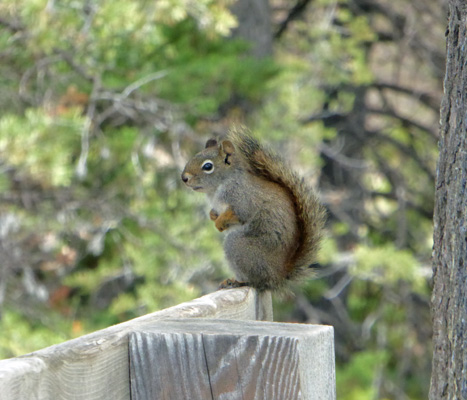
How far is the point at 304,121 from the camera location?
6176mm

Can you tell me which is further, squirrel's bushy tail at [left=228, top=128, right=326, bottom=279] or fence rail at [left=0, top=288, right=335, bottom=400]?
squirrel's bushy tail at [left=228, top=128, right=326, bottom=279]

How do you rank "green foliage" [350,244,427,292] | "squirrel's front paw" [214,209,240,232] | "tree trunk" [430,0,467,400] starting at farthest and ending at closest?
"green foliage" [350,244,427,292], "squirrel's front paw" [214,209,240,232], "tree trunk" [430,0,467,400]

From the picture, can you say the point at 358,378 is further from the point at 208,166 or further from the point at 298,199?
the point at 298,199

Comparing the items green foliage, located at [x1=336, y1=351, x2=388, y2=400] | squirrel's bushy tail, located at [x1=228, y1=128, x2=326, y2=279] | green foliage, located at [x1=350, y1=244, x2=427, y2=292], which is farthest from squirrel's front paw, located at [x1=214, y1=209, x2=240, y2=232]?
green foliage, located at [x1=336, y1=351, x2=388, y2=400]

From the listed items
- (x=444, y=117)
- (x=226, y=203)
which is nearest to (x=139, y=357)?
(x=444, y=117)

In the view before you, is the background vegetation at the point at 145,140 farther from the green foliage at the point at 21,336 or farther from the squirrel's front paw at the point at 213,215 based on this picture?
the squirrel's front paw at the point at 213,215

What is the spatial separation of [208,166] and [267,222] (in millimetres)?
486

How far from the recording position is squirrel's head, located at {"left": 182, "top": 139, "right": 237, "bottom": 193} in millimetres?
2826

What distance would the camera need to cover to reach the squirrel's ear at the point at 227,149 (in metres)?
2.78

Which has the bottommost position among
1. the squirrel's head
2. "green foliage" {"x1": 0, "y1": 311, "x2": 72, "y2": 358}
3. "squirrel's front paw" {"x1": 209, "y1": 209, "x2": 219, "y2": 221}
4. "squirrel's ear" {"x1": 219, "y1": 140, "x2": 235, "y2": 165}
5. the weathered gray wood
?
"green foliage" {"x1": 0, "y1": 311, "x2": 72, "y2": 358}

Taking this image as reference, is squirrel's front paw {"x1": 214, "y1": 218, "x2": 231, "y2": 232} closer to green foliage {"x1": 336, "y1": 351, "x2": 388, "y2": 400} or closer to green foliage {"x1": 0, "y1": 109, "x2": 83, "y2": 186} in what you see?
green foliage {"x1": 0, "y1": 109, "x2": 83, "y2": 186}

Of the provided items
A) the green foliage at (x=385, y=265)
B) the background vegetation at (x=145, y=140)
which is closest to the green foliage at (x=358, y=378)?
the background vegetation at (x=145, y=140)

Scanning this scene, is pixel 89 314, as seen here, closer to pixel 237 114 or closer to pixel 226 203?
pixel 237 114

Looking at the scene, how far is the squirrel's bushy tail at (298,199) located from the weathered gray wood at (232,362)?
1.21m
